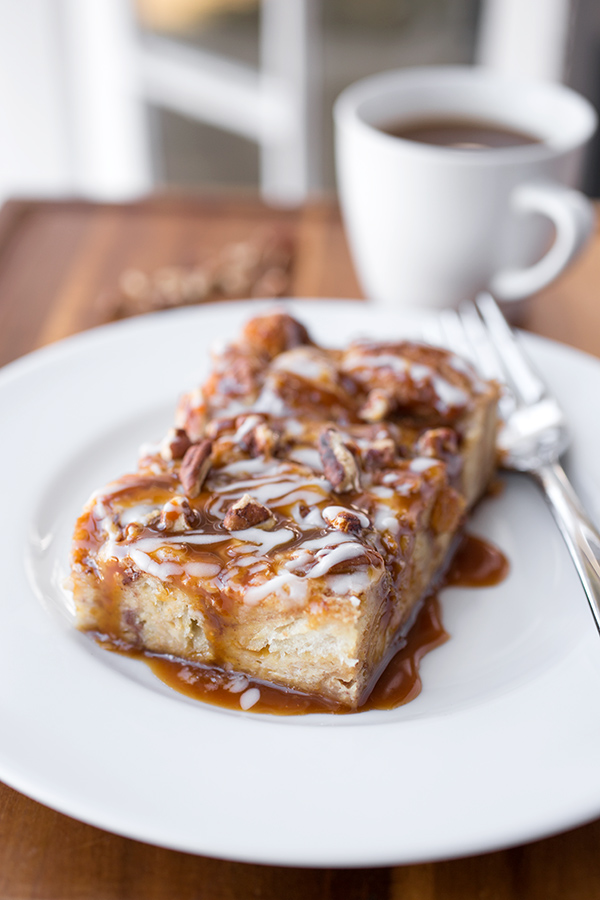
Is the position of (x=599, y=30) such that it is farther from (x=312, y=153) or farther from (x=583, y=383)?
(x=583, y=383)

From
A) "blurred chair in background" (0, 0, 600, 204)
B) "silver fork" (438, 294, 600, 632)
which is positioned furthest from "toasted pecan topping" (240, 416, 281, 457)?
"blurred chair in background" (0, 0, 600, 204)

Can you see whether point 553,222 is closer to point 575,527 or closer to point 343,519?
point 575,527

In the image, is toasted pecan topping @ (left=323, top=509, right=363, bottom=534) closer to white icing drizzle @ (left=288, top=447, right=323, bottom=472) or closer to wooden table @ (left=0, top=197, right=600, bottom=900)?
white icing drizzle @ (left=288, top=447, right=323, bottom=472)

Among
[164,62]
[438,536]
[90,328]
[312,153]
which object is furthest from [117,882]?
[164,62]

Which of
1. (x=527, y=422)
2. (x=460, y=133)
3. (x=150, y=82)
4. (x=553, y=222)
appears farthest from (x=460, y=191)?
(x=150, y=82)

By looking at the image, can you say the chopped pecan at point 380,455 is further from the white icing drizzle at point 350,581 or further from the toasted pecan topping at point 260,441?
the white icing drizzle at point 350,581

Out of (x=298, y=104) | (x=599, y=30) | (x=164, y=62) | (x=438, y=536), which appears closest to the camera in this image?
(x=438, y=536)

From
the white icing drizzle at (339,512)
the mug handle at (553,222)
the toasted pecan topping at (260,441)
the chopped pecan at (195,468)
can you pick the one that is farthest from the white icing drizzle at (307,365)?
the mug handle at (553,222)
